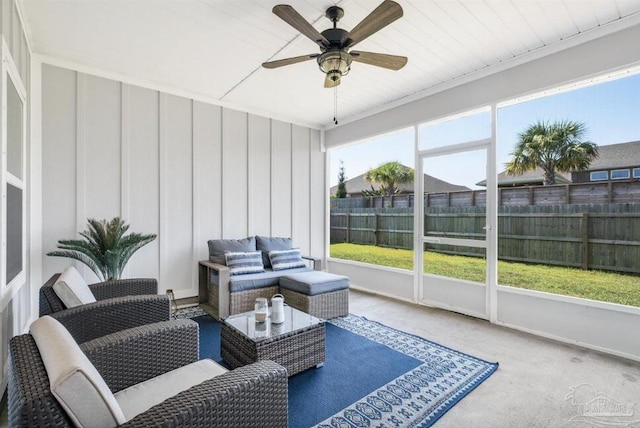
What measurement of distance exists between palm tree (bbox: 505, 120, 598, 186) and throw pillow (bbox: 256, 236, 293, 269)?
120 inches

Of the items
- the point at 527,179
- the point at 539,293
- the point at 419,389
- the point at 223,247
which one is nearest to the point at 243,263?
the point at 223,247

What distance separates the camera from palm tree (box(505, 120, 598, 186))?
10.4 ft

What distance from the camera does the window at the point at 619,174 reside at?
2.94 meters

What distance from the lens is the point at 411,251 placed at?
4688 millimetres

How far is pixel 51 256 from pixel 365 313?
358 cm

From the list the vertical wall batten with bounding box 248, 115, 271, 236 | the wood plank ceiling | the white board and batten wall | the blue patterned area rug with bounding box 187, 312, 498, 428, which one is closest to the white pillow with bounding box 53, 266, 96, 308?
the blue patterned area rug with bounding box 187, 312, 498, 428

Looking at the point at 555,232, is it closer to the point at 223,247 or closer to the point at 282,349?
the point at 282,349

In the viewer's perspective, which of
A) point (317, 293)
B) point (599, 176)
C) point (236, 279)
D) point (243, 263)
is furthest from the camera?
point (243, 263)

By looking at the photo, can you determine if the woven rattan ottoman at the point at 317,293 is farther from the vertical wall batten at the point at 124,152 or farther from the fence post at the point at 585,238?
the fence post at the point at 585,238

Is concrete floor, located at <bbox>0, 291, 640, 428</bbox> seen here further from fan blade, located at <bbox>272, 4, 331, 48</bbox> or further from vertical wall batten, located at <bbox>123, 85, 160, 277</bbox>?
fan blade, located at <bbox>272, 4, 331, 48</bbox>

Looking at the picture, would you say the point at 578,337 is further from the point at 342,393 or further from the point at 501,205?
the point at 342,393

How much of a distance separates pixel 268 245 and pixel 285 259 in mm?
444

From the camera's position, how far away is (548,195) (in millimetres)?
3393

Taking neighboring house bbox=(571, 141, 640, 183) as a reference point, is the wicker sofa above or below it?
below
